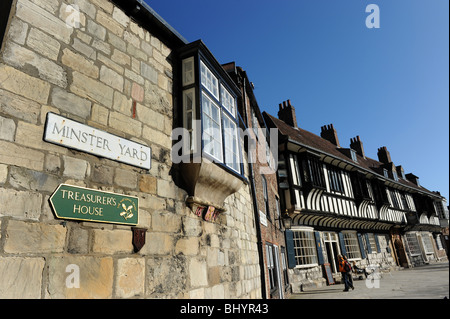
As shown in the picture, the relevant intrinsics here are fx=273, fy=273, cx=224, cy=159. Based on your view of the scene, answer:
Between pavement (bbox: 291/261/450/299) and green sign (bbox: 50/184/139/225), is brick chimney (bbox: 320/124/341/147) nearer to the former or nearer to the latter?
pavement (bbox: 291/261/450/299)

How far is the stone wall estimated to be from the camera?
2.35 m

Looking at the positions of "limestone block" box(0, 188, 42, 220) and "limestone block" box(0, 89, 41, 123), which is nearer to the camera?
"limestone block" box(0, 188, 42, 220)

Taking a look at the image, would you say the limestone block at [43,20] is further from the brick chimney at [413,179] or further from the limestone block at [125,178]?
the brick chimney at [413,179]

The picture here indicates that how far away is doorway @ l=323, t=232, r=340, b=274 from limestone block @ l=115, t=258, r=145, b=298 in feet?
41.1

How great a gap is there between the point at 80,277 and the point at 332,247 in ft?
45.8

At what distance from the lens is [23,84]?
2576 mm

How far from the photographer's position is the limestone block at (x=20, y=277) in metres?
2.11

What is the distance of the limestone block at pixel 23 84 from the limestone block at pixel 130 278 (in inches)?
73.5

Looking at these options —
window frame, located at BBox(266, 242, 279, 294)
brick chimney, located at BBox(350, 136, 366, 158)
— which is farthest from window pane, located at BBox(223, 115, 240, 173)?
brick chimney, located at BBox(350, 136, 366, 158)

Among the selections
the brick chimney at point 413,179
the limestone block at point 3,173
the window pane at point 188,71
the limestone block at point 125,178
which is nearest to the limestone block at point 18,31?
the limestone block at point 3,173

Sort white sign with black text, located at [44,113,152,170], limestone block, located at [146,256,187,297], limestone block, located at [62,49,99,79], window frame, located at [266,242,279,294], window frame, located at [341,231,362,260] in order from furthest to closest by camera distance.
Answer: window frame, located at [341,231,362,260]
window frame, located at [266,242,279,294]
limestone block, located at [146,256,187,297]
limestone block, located at [62,49,99,79]
white sign with black text, located at [44,113,152,170]

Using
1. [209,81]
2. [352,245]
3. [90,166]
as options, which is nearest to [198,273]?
[90,166]
